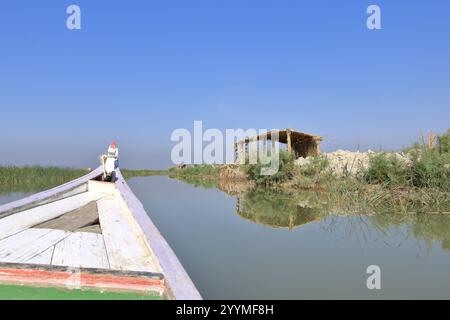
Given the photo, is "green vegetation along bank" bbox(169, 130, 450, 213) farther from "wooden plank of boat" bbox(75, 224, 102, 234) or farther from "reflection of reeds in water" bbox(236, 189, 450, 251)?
"wooden plank of boat" bbox(75, 224, 102, 234)

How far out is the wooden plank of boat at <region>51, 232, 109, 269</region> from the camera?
2.34 metres

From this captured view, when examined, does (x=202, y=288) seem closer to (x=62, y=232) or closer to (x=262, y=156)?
(x=62, y=232)

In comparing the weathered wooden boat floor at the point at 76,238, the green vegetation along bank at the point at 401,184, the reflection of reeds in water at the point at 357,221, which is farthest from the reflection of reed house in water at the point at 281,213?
the weathered wooden boat floor at the point at 76,238

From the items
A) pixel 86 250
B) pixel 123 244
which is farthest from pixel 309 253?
pixel 86 250

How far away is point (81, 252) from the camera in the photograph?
260 centimetres

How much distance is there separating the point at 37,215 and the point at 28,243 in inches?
53.4

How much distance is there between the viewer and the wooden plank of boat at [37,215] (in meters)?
3.38

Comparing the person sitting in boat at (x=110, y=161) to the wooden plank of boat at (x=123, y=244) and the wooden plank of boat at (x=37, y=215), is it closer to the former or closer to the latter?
the wooden plank of boat at (x=37, y=215)

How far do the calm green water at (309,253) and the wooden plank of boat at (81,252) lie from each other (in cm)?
84

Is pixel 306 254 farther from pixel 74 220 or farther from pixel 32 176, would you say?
pixel 32 176

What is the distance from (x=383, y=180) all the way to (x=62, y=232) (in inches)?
298

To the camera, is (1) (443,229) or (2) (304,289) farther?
(1) (443,229)
